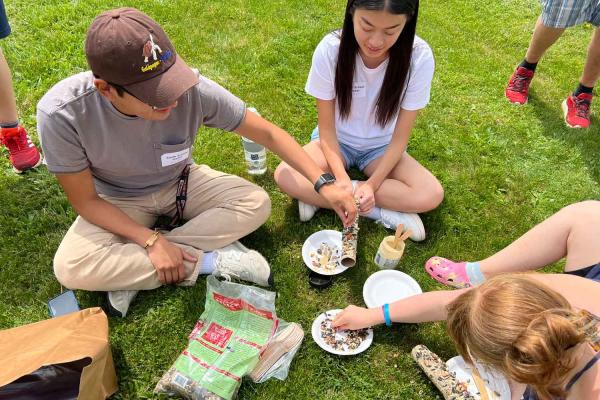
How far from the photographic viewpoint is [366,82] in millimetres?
2842

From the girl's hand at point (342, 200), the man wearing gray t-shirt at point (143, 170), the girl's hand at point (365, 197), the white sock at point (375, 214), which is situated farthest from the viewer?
the white sock at point (375, 214)

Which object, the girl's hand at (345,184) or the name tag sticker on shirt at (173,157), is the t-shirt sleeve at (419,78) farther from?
the name tag sticker on shirt at (173,157)

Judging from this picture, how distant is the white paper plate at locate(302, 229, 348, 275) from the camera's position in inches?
106

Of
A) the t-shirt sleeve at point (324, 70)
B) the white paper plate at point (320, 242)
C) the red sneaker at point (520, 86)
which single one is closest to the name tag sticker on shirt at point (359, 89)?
the t-shirt sleeve at point (324, 70)

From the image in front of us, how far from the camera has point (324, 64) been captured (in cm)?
279

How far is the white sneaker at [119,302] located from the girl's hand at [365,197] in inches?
56.5

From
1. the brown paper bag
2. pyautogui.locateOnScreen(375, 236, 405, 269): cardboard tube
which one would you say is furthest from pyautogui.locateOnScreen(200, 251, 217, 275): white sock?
pyautogui.locateOnScreen(375, 236, 405, 269): cardboard tube

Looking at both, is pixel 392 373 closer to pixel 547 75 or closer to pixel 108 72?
→ pixel 108 72

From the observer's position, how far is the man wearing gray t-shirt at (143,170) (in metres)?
1.93

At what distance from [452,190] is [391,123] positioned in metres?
0.72

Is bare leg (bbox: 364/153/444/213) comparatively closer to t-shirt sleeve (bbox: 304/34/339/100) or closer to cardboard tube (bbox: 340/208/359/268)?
cardboard tube (bbox: 340/208/359/268)

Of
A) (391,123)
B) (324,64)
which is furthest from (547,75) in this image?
(324,64)

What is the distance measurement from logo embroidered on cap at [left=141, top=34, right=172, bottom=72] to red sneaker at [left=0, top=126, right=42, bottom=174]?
5.77 feet

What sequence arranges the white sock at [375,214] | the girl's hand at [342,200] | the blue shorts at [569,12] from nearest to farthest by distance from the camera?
the girl's hand at [342,200]
the white sock at [375,214]
the blue shorts at [569,12]
